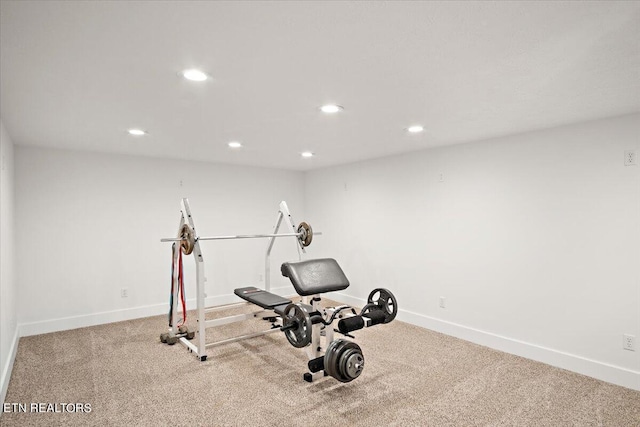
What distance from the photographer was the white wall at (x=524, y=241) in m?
2.95

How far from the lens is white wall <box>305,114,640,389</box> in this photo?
9.68ft

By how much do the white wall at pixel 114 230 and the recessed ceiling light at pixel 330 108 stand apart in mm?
3151

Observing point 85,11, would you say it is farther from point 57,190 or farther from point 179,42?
point 57,190

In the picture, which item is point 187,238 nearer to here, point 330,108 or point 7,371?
point 7,371

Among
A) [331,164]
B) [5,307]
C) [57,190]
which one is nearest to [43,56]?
[5,307]

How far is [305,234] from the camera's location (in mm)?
4250

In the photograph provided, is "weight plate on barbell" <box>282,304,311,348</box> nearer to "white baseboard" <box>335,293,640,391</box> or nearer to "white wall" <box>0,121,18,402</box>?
"white wall" <box>0,121,18,402</box>

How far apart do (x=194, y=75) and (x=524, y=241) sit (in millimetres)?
3261

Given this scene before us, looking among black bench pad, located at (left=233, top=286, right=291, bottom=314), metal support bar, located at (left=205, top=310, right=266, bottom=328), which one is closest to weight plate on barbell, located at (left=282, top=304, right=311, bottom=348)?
black bench pad, located at (left=233, top=286, right=291, bottom=314)

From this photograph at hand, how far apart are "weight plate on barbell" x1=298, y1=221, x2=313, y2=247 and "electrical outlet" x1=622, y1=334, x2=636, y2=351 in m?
2.97

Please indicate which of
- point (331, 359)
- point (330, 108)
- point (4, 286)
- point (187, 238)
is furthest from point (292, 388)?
point (4, 286)

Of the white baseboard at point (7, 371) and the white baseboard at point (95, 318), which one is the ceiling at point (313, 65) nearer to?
the white baseboard at point (7, 371)

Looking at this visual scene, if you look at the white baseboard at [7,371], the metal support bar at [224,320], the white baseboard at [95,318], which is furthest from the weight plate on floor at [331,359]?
the white baseboard at [95,318]

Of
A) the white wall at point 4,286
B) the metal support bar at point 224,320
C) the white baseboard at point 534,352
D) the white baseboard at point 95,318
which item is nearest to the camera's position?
the white wall at point 4,286
